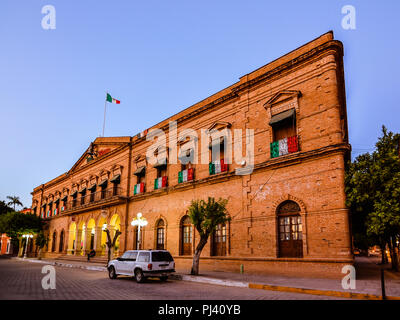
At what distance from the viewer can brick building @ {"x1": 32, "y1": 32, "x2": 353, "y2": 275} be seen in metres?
14.4

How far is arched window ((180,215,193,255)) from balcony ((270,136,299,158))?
25.9 feet

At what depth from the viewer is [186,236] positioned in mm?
21547

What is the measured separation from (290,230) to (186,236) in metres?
8.17

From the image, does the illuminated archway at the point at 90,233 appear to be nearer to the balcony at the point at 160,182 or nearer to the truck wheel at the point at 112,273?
the balcony at the point at 160,182

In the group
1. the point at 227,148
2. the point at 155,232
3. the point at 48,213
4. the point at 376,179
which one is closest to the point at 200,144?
the point at 227,148

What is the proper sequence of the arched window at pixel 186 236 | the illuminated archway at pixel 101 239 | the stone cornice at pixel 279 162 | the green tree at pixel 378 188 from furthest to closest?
the illuminated archway at pixel 101 239
the arched window at pixel 186 236
the stone cornice at pixel 279 162
the green tree at pixel 378 188

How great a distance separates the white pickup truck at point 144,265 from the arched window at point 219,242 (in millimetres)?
4847

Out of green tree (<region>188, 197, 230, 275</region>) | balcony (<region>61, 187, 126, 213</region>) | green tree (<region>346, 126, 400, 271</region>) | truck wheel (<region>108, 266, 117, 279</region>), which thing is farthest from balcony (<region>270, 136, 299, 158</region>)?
balcony (<region>61, 187, 126, 213</region>)

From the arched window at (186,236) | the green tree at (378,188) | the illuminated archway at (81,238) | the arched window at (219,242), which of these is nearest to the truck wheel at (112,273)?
the arched window at (219,242)

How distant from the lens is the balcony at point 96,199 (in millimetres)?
28112

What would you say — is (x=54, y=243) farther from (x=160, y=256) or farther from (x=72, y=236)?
(x=160, y=256)

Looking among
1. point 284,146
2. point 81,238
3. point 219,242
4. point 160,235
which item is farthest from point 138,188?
point 284,146

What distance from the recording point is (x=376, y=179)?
13195mm
